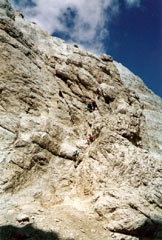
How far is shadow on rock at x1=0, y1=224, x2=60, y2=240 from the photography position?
30.1 ft

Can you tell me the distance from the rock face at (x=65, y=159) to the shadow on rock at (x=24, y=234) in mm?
56

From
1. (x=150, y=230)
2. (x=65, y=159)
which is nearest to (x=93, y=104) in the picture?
(x=65, y=159)

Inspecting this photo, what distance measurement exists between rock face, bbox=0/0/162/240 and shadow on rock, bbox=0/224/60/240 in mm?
56

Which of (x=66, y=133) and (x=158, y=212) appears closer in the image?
(x=158, y=212)

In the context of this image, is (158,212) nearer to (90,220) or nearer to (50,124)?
(90,220)

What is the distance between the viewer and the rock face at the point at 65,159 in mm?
11164

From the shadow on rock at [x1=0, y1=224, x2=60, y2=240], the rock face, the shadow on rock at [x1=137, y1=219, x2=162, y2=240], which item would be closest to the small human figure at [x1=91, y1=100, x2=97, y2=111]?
the rock face

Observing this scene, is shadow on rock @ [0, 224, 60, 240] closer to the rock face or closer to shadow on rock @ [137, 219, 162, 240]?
the rock face

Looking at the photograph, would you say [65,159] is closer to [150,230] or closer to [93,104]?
[150,230]

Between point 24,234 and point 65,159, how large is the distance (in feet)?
28.1

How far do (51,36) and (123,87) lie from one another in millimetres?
19920

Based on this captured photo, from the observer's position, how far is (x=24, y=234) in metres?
9.38

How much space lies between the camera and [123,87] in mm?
32969

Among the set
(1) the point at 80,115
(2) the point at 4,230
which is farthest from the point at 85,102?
(2) the point at 4,230
